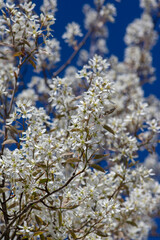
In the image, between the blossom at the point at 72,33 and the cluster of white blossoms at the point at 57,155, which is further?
the blossom at the point at 72,33

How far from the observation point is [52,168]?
76.4 inches

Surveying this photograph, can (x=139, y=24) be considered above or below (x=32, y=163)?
above

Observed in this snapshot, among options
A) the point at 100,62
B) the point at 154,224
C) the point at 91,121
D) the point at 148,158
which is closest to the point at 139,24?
the point at 148,158

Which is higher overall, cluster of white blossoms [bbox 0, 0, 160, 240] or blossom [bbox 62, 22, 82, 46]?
blossom [bbox 62, 22, 82, 46]

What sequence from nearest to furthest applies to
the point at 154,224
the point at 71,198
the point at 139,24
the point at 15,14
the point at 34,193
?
the point at 34,193
the point at 71,198
the point at 15,14
the point at 154,224
the point at 139,24

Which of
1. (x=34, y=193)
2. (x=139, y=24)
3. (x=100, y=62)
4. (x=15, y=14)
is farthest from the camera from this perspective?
(x=139, y=24)

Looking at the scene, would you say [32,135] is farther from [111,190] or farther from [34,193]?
[111,190]

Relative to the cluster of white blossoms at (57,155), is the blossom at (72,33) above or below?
above

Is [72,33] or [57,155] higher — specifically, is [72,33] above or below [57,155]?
above

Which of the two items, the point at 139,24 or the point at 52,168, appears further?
the point at 139,24


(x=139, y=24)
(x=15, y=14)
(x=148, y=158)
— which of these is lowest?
(x=15, y=14)

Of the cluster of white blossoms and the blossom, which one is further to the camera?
the blossom

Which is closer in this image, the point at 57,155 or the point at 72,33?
the point at 57,155

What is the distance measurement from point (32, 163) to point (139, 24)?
884cm
